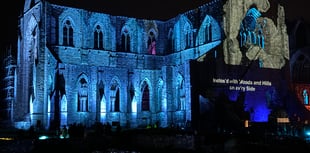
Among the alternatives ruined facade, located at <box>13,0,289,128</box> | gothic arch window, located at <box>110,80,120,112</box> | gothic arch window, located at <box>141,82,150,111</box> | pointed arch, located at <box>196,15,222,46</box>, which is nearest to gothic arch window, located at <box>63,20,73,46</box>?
ruined facade, located at <box>13,0,289,128</box>

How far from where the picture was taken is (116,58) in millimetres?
48500

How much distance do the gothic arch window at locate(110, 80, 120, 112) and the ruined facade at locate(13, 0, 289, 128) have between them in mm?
101

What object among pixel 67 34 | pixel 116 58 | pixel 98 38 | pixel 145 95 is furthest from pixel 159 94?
pixel 67 34

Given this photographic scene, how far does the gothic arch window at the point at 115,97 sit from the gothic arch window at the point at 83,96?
2.86 m

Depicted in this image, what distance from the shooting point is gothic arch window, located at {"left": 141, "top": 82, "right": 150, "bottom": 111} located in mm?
48656

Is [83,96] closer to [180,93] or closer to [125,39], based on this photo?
[125,39]

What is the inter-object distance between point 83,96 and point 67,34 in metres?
6.60

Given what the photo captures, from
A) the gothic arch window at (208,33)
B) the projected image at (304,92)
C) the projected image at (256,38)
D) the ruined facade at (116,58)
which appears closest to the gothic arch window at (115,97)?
the ruined facade at (116,58)

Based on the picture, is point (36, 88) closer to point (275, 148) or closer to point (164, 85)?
point (164, 85)

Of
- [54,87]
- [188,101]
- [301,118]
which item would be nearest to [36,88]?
[54,87]

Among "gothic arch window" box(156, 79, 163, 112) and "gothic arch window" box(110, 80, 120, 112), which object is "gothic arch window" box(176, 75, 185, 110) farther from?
"gothic arch window" box(110, 80, 120, 112)

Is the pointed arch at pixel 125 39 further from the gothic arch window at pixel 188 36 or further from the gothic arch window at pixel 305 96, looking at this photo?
the gothic arch window at pixel 305 96

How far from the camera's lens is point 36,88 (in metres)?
42.5

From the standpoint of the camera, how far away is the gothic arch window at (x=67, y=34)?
149ft
